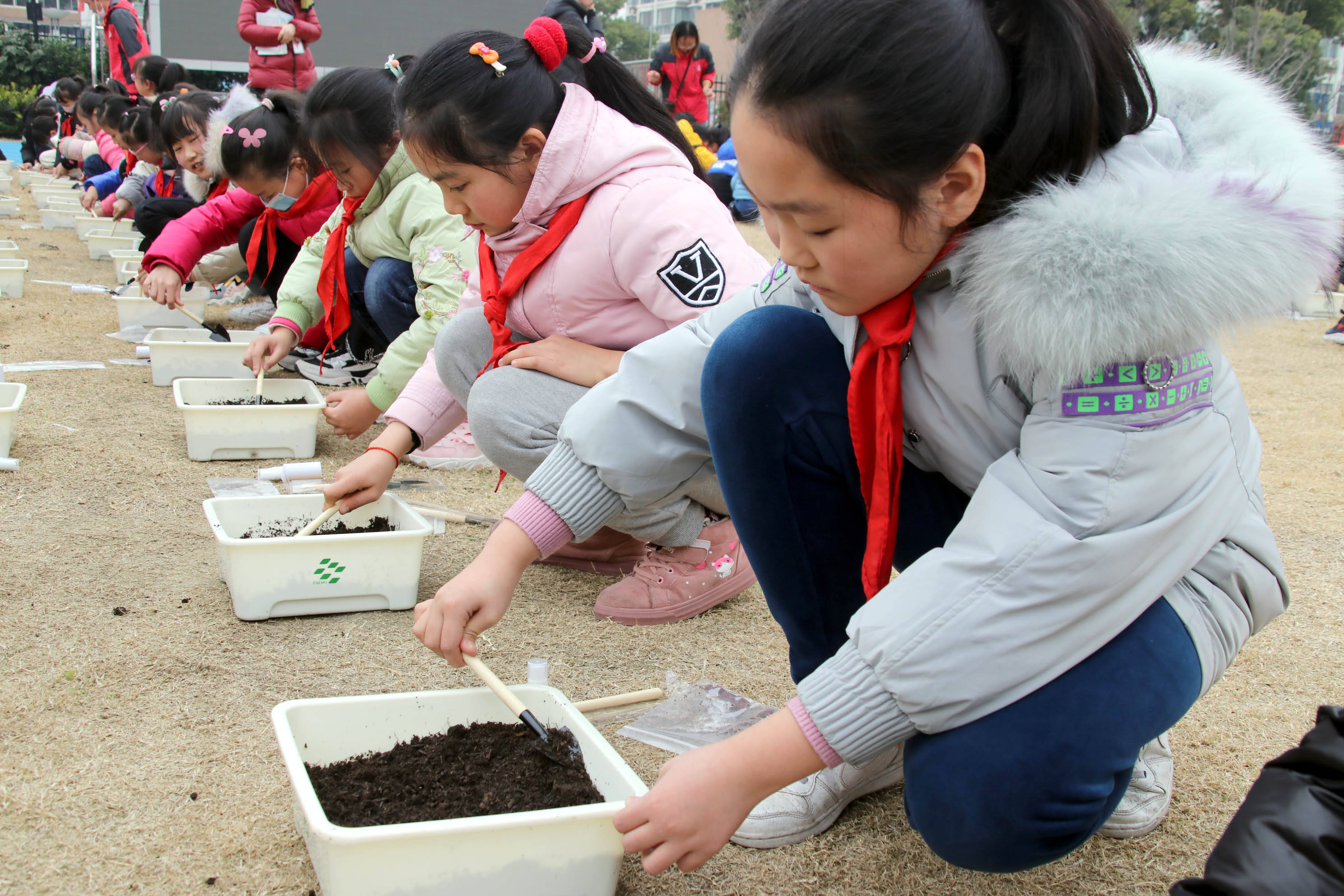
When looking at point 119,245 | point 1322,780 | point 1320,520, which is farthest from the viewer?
point 119,245

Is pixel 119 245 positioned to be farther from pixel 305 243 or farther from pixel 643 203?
pixel 643 203

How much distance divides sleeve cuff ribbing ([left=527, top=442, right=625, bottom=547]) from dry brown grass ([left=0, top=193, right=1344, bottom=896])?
299 mm

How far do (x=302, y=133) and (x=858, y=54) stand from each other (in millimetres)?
2395

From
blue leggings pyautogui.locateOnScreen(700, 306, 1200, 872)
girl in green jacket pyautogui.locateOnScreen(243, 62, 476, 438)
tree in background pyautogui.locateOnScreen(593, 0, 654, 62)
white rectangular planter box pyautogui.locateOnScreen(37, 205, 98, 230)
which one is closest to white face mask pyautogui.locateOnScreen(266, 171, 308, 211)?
girl in green jacket pyautogui.locateOnScreen(243, 62, 476, 438)

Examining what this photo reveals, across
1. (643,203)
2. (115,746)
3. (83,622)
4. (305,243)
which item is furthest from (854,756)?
(305,243)

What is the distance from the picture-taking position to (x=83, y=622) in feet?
4.67

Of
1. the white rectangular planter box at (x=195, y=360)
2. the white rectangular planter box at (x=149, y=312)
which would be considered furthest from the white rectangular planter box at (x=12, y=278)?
the white rectangular planter box at (x=195, y=360)

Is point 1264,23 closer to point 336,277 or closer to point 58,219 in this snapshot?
point 58,219

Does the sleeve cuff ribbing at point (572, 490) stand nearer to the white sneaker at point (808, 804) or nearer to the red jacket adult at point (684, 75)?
the white sneaker at point (808, 804)

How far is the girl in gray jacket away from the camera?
31.4 inches


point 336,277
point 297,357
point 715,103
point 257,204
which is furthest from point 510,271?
point 715,103

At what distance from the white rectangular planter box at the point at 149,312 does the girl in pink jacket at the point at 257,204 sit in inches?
14.8

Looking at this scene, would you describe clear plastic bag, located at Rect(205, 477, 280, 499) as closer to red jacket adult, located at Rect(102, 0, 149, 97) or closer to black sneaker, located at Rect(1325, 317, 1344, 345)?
black sneaker, located at Rect(1325, 317, 1344, 345)

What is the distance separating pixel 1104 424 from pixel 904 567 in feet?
1.24
